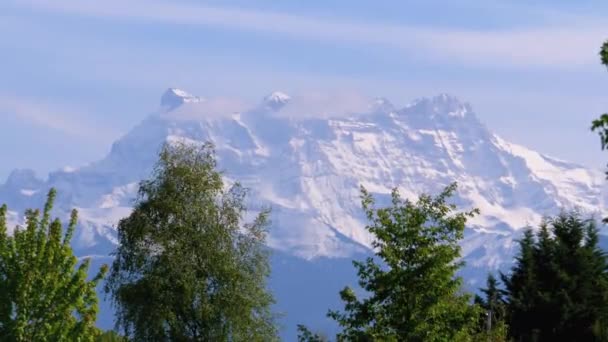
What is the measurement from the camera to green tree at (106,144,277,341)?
64.5 metres

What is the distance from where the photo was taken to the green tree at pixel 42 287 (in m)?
40.1

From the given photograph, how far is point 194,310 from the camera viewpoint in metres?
65.8

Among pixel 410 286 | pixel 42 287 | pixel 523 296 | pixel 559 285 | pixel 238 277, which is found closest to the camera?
pixel 42 287

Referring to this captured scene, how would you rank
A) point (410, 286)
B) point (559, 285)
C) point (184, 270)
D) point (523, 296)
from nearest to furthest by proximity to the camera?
point (410, 286), point (184, 270), point (523, 296), point (559, 285)

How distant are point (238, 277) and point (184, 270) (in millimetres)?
2652

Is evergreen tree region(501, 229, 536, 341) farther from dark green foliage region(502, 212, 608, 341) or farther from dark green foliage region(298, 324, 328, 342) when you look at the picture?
dark green foliage region(298, 324, 328, 342)

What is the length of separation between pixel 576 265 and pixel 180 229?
22.9m

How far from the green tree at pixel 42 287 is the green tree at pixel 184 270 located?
22567 millimetres

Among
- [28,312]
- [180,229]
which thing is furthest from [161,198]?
[28,312]

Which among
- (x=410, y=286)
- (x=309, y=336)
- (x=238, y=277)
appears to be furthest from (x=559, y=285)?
(x=410, y=286)

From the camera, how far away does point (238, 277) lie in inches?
2598

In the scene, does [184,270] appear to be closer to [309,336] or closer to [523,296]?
[309,336]

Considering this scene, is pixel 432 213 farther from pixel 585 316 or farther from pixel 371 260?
pixel 585 316

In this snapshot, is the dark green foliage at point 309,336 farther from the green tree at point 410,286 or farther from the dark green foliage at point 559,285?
the dark green foliage at point 559,285
